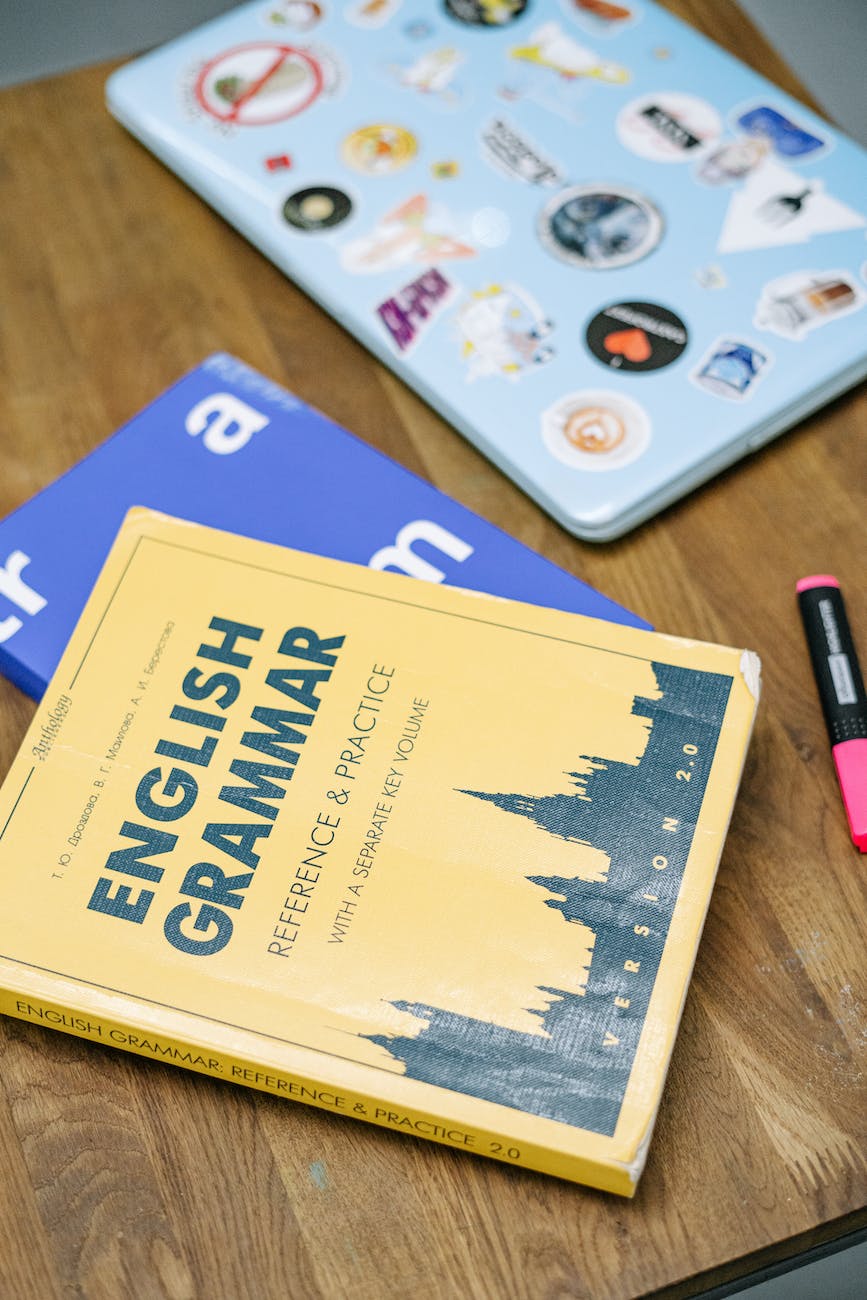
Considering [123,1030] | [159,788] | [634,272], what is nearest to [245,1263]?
[123,1030]

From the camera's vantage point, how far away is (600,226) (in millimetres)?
837

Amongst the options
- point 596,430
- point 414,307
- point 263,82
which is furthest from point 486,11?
point 596,430

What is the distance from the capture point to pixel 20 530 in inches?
30.0

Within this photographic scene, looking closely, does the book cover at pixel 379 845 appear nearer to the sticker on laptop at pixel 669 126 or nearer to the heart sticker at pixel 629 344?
the heart sticker at pixel 629 344

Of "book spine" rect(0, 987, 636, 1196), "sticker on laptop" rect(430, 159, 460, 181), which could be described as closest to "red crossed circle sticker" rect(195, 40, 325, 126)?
"sticker on laptop" rect(430, 159, 460, 181)

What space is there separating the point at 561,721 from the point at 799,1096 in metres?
0.22

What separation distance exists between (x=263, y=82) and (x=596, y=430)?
40 cm

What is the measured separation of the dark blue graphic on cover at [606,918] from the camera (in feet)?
1.85

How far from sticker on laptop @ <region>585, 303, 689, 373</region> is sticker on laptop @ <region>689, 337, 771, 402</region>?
21 millimetres

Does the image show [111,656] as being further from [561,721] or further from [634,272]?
[634,272]

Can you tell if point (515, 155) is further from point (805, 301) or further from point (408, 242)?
point (805, 301)

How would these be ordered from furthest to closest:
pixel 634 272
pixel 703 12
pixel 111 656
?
pixel 703 12 → pixel 634 272 → pixel 111 656

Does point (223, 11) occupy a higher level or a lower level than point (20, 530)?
higher

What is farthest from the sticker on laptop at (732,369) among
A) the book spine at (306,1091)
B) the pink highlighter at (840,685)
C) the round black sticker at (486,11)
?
the book spine at (306,1091)
